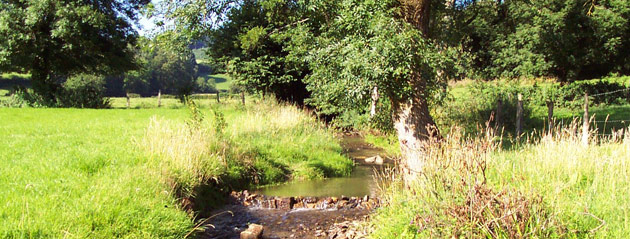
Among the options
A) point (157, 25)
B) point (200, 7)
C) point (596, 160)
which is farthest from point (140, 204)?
point (157, 25)

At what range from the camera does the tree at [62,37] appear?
25.2 m

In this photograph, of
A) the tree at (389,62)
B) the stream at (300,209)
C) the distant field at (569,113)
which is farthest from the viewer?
the distant field at (569,113)

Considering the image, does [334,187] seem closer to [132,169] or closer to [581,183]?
[132,169]

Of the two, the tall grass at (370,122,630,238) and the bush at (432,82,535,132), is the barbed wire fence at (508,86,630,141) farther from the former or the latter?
the bush at (432,82,535,132)

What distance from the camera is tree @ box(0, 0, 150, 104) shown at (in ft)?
82.5

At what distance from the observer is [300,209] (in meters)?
9.12

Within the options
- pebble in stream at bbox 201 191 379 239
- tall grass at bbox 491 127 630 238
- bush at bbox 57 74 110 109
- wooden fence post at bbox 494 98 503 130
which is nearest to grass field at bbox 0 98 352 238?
pebble in stream at bbox 201 191 379 239

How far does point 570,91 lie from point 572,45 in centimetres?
331

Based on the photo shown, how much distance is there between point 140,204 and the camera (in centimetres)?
637

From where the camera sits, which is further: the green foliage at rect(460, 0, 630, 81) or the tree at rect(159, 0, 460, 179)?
the green foliage at rect(460, 0, 630, 81)

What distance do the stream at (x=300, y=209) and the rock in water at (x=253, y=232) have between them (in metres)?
0.21

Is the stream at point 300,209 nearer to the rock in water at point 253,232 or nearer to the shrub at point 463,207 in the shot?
the rock in water at point 253,232

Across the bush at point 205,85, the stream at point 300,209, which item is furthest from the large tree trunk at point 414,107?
the bush at point 205,85

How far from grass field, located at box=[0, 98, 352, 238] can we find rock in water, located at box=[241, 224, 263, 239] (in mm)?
852
